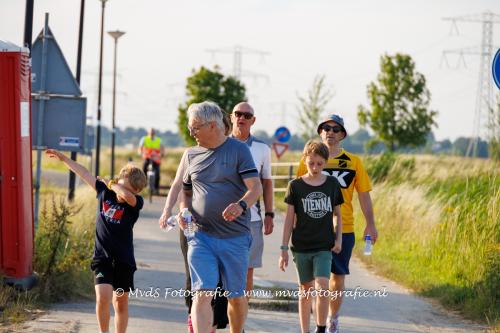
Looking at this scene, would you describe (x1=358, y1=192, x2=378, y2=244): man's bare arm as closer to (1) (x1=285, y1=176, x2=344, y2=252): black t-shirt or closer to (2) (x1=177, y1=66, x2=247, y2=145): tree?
(1) (x1=285, y1=176, x2=344, y2=252): black t-shirt

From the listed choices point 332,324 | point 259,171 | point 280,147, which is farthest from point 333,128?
point 280,147

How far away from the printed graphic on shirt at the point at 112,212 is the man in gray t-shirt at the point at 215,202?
705 millimetres

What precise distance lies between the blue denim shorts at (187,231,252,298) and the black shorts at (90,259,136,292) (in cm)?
68

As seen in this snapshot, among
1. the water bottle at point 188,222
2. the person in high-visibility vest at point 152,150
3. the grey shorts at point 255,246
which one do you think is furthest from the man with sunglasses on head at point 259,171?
the person in high-visibility vest at point 152,150

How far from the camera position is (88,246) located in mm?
11938

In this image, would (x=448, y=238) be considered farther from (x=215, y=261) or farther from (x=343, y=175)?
(x=215, y=261)

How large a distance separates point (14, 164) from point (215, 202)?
309 centimetres

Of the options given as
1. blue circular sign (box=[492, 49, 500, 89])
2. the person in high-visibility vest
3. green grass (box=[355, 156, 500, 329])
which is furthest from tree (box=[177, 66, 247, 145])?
blue circular sign (box=[492, 49, 500, 89])

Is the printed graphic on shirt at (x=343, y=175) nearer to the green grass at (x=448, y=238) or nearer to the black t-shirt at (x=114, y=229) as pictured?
the black t-shirt at (x=114, y=229)

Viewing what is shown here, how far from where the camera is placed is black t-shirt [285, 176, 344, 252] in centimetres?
870

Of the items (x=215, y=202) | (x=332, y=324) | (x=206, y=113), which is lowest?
(x=332, y=324)

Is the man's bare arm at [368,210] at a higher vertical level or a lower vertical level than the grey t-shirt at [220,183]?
lower

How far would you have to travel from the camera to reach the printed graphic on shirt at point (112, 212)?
8078mm

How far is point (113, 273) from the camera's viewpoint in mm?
8102
